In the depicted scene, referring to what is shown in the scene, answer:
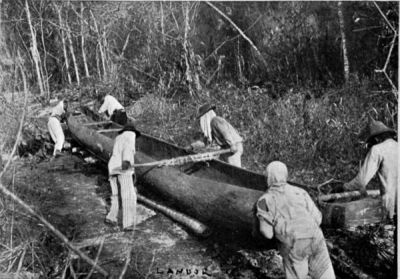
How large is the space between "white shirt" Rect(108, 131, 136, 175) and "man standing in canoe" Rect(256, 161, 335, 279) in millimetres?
3129

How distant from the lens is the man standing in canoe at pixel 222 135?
24.3ft

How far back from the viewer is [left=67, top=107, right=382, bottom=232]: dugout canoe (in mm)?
4305

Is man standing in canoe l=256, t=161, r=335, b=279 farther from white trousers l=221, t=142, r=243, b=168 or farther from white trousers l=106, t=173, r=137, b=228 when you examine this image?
white trousers l=221, t=142, r=243, b=168

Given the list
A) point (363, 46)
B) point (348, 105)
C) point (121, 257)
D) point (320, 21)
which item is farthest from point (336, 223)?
point (320, 21)

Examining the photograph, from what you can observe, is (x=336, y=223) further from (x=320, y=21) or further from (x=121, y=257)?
(x=320, y=21)

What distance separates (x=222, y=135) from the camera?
7.50m

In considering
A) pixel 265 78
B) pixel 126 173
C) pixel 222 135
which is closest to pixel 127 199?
pixel 126 173

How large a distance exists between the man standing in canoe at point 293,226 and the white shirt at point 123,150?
3.13 metres

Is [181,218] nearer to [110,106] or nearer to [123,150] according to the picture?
[123,150]

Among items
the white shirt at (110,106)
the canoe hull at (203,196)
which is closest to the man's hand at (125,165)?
the canoe hull at (203,196)

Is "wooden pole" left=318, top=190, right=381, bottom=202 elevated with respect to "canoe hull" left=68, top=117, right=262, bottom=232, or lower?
elevated

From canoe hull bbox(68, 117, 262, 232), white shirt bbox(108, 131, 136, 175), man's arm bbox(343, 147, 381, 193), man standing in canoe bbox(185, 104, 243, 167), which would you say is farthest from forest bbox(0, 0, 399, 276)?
white shirt bbox(108, 131, 136, 175)

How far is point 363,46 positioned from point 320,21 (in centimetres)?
160

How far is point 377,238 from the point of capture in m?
5.45
